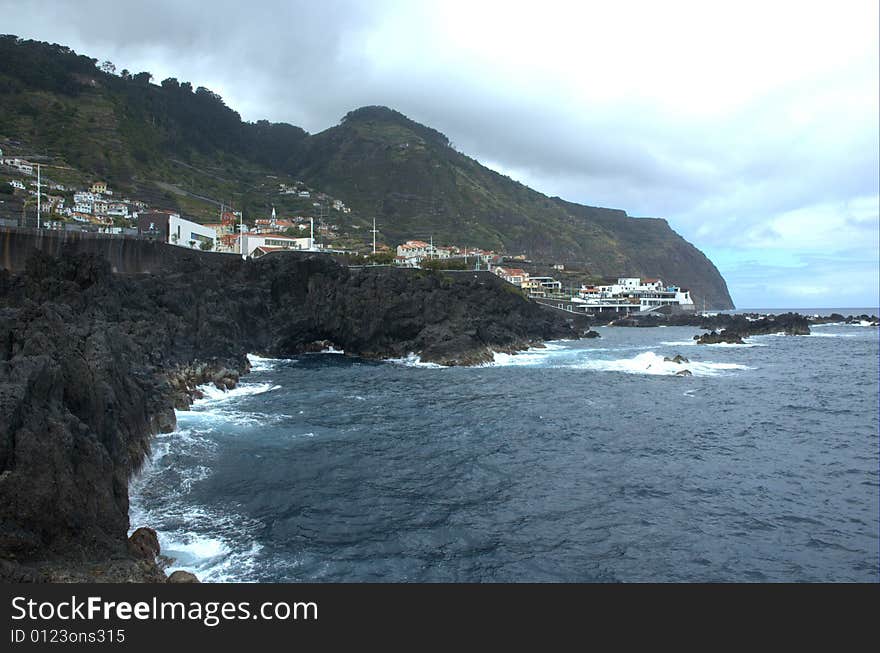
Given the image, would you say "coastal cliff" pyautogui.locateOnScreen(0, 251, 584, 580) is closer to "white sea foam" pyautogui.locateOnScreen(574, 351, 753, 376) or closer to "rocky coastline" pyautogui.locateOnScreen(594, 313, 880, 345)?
"white sea foam" pyautogui.locateOnScreen(574, 351, 753, 376)

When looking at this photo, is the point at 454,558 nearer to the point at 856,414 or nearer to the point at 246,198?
the point at 856,414

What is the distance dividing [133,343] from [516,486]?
79.0 ft

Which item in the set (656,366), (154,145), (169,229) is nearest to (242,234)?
(169,229)

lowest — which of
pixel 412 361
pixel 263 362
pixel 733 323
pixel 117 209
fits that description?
pixel 263 362

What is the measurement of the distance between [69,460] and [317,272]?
5867cm

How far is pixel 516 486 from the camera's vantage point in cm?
2048

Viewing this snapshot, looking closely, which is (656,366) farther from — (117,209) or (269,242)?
(117,209)

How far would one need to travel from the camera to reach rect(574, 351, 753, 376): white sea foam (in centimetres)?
5134

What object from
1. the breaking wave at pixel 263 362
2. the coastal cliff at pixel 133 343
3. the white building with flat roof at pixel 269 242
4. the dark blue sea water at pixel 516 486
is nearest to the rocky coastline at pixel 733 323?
the coastal cliff at pixel 133 343

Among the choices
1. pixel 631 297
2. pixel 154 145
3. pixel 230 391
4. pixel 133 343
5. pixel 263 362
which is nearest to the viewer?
pixel 133 343

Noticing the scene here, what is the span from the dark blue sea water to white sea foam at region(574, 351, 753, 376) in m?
10.2

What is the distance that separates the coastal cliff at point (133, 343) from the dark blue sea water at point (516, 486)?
245 centimetres
